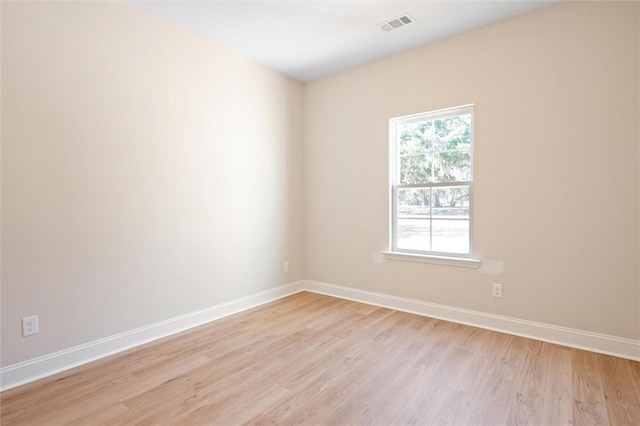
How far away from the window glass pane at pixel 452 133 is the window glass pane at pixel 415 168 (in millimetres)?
173

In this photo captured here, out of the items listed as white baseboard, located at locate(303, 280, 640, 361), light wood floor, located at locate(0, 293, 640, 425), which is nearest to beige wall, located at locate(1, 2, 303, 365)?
light wood floor, located at locate(0, 293, 640, 425)

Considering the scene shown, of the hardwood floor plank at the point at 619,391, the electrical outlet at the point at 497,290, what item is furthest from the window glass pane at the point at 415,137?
the hardwood floor plank at the point at 619,391

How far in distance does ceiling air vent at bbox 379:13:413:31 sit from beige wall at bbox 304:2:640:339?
0.53m

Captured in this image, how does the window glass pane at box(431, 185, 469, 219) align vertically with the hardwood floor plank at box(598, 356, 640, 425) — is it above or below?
above

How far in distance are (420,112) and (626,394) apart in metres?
2.72

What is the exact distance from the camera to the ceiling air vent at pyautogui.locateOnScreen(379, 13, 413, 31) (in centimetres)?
286

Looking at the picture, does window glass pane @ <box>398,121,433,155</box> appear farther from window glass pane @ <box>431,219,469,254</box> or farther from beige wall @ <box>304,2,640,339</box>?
window glass pane @ <box>431,219,469,254</box>

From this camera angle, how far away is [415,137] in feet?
11.7

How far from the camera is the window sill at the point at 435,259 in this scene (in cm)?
312

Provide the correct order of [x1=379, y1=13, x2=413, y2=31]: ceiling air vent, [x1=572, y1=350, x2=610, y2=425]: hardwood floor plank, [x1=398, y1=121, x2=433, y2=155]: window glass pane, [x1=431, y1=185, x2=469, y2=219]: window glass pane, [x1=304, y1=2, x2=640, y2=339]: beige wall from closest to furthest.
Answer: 1. [x1=572, y1=350, x2=610, y2=425]: hardwood floor plank
2. [x1=304, y1=2, x2=640, y2=339]: beige wall
3. [x1=379, y1=13, x2=413, y2=31]: ceiling air vent
4. [x1=431, y1=185, x2=469, y2=219]: window glass pane
5. [x1=398, y1=121, x2=433, y2=155]: window glass pane

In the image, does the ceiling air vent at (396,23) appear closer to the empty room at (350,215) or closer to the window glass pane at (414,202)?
the empty room at (350,215)

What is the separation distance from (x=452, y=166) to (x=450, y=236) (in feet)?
2.33

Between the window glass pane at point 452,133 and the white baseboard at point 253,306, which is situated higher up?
the window glass pane at point 452,133

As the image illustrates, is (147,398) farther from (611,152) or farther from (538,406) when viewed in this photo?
(611,152)
